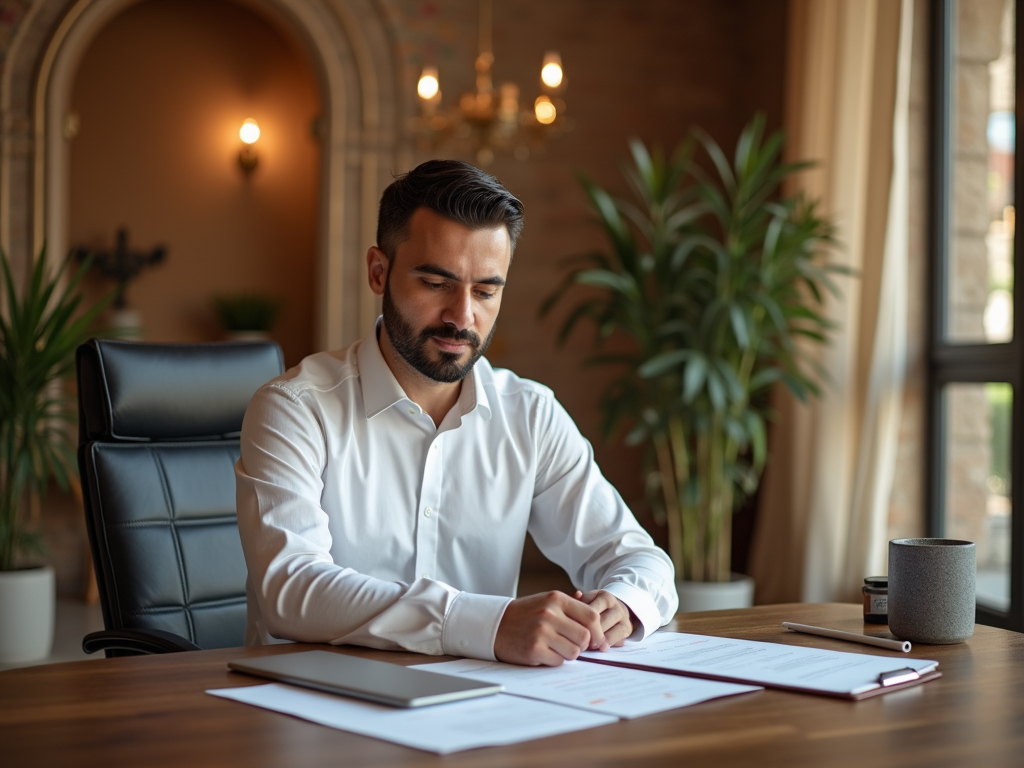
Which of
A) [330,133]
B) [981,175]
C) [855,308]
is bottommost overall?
[855,308]

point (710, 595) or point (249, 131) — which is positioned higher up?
point (249, 131)

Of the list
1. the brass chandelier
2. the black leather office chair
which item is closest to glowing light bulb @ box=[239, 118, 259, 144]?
the brass chandelier

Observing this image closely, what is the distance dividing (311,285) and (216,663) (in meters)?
5.14

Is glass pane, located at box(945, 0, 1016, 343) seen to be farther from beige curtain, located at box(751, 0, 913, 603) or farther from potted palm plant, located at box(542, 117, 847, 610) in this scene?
potted palm plant, located at box(542, 117, 847, 610)

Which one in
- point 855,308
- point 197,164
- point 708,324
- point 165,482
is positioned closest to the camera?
point 165,482

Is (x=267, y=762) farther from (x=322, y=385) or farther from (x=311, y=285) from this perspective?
(x=311, y=285)

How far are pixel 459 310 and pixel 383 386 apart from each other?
0.18m

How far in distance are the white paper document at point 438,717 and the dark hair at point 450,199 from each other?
794 mm

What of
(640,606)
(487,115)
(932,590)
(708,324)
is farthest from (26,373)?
(932,590)

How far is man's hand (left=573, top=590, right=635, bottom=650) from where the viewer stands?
4.35ft

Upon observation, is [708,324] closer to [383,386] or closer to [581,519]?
[581,519]

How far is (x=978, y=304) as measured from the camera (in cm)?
413

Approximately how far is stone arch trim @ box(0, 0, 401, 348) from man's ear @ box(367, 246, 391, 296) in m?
3.35

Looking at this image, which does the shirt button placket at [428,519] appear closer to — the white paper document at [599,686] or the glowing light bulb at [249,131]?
the white paper document at [599,686]
